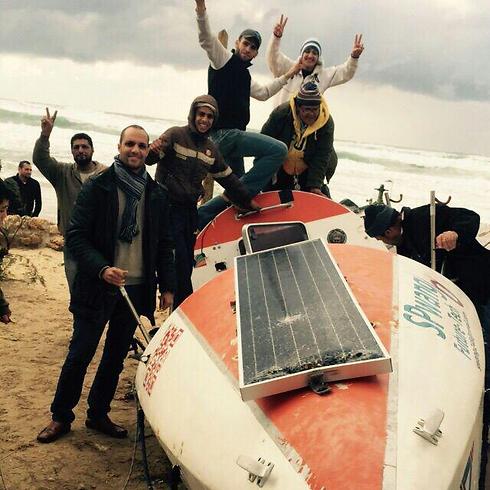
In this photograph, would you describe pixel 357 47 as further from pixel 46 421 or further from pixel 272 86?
pixel 46 421

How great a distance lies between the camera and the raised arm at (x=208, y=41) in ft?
18.2

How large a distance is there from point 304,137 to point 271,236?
5.61 feet

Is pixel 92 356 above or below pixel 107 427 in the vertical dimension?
above

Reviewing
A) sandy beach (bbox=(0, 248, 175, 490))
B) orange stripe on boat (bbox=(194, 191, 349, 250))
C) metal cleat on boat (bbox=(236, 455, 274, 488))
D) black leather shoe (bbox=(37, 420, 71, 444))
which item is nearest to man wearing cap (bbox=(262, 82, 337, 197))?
orange stripe on boat (bbox=(194, 191, 349, 250))

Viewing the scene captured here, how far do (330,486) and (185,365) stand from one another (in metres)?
1.25

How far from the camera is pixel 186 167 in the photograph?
4.88m

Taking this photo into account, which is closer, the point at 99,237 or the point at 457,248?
the point at 99,237

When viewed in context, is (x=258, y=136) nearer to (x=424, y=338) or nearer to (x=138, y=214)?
(x=138, y=214)

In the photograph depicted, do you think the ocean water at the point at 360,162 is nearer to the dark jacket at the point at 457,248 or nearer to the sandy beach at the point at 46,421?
the sandy beach at the point at 46,421

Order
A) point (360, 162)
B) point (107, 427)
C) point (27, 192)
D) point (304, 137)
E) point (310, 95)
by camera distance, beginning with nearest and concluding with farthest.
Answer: point (107, 427) < point (310, 95) < point (304, 137) < point (27, 192) < point (360, 162)

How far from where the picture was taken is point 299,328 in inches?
110

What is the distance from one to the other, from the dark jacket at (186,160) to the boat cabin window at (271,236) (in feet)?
1.89

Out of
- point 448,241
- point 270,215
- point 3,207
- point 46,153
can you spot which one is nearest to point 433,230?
point 448,241

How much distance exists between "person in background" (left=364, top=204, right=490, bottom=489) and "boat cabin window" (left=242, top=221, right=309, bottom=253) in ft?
1.86
